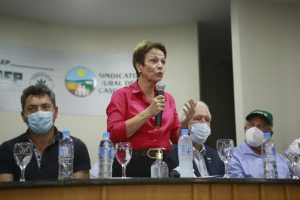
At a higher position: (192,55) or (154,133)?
(192,55)

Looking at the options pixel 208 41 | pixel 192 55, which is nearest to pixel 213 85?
pixel 208 41

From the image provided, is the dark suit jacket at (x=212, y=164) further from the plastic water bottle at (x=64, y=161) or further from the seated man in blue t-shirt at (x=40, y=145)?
the plastic water bottle at (x=64, y=161)

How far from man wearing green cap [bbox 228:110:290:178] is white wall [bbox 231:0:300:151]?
717 millimetres

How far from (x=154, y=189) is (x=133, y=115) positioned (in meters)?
0.71

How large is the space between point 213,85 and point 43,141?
15.0ft

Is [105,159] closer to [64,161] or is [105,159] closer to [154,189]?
[64,161]

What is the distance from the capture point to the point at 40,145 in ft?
7.52

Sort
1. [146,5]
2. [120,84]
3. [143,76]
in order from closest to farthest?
1. [143,76]
2. [146,5]
3. [120,84]

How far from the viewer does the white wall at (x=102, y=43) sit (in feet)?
15.0

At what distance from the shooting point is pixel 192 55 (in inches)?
192

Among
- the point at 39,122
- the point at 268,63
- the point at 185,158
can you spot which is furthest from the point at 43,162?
the point at 268,63

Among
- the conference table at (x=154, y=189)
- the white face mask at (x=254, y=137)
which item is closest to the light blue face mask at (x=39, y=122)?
the conference table at (x=154, y=189)

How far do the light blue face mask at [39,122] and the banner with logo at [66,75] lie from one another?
2266 mm

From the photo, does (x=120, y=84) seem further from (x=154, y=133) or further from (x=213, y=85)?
(x=154, y=133)
